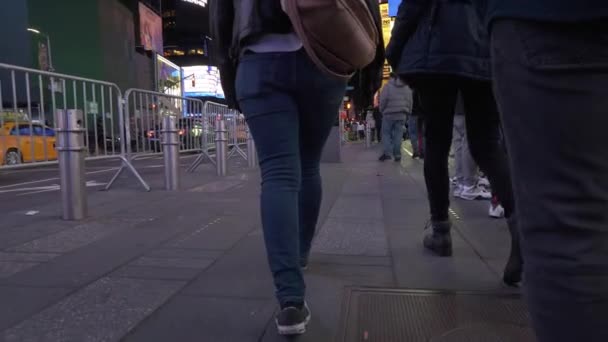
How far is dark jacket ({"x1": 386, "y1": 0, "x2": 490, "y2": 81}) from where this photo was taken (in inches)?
98.8

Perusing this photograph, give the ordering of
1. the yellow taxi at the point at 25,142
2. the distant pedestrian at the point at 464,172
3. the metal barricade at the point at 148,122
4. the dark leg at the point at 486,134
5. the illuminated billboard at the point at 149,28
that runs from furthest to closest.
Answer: the illuminated billboard at the point at 149,28, the metal barricade at the point at 148,122, the yellow taxi at the point at 25,142, the distant pedestrian at the point at 464,172, the dark leg at the point at 486,134

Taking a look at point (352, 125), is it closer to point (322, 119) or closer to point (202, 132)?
point (202, 132)

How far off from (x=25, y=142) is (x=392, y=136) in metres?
7.29

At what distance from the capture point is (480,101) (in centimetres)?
259

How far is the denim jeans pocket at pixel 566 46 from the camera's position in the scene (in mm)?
876

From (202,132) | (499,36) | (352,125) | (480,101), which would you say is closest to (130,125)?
(202,132)

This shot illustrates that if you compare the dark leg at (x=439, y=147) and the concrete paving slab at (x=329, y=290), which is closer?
the concrete paving slab at (x=329, y=290)

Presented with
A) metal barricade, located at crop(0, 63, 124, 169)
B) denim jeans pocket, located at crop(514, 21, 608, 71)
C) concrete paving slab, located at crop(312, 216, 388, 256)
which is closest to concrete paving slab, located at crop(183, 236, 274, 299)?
concrete paving slab, located at crop(312, 216, 388, 256)

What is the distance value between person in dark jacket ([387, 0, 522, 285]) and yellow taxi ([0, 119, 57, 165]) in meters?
3.87

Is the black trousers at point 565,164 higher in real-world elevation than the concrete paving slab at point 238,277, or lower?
higher

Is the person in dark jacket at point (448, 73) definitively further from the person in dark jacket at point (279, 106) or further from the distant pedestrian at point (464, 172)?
the distant pedestrian at point (464, 172)

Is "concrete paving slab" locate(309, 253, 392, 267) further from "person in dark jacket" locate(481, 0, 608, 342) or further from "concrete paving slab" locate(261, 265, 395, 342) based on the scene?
"person in dark jacket" locate(481, 0, 608, 342)

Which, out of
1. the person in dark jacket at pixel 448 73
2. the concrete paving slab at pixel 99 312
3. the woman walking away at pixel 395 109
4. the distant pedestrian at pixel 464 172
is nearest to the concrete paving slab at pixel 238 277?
A: the concrete paving slab at pixel 99 312

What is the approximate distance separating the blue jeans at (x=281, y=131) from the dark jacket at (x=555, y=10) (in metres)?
0.97
